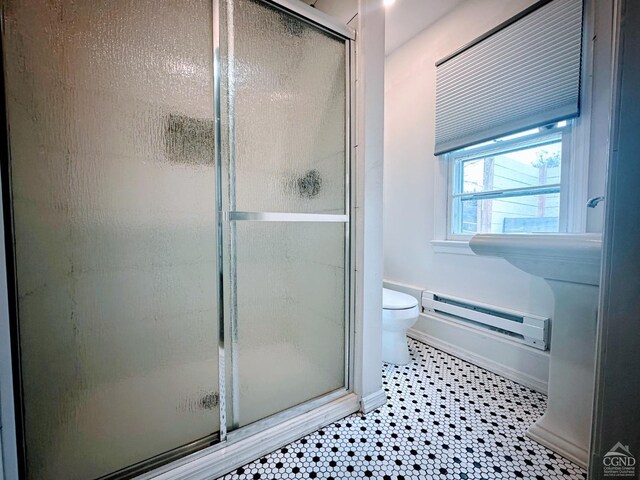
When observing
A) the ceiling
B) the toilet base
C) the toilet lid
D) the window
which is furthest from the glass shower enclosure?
the window

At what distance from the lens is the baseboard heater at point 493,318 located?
1.54 metres

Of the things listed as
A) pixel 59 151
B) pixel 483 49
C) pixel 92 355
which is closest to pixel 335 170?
pixel 59 151

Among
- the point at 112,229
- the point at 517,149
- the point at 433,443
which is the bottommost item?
the point at 433,443

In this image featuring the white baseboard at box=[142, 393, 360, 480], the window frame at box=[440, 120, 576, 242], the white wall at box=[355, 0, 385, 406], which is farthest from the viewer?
the window frame at box=[440, 120, 576, 242]

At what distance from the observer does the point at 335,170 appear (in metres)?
1.36

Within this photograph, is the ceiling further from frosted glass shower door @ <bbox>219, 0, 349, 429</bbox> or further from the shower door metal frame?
frosted glass shower door @ <bbox>219, 0, 349, 429</bbox>

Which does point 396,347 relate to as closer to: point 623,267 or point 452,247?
point 452,247

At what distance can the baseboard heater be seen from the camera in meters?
1.54

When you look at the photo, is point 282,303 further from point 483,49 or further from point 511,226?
point 483,49

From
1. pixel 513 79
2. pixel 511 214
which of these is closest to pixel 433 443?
pixel 511 214

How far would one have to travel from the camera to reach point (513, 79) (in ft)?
5.30

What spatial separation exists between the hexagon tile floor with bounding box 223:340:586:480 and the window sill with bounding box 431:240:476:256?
33.8 inches

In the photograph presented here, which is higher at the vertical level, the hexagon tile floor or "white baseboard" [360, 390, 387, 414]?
"white baseboard" [360, 390, 387, 414]

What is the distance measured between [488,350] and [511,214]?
93 cm
